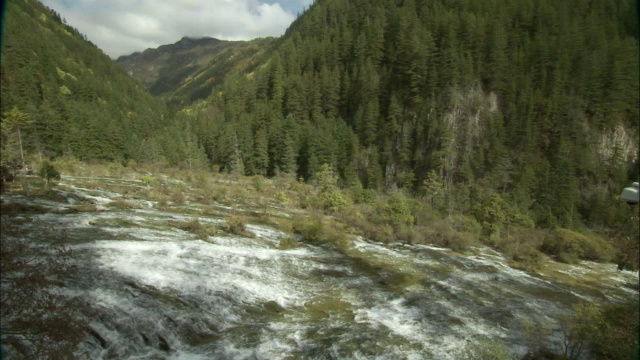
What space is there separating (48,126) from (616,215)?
10077 cm

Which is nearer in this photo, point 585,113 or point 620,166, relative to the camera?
point 620,166

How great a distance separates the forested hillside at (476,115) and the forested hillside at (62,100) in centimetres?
2613

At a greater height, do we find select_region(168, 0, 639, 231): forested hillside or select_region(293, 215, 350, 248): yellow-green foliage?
select_region(168, 0, 639, 231): forested hillside

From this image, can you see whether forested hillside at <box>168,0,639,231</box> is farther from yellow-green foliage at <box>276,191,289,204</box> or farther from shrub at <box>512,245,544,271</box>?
yellow-green foliage at <box>276,191,289,204</box>

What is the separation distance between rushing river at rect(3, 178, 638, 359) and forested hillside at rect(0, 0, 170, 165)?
8.26 meters

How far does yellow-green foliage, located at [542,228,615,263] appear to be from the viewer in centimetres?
4694

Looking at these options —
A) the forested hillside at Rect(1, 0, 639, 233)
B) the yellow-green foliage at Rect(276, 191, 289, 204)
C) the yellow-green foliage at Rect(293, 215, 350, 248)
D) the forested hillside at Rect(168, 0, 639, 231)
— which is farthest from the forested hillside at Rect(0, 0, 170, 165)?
the yellow-green foliage at Rect(276, 191, 289, 204)

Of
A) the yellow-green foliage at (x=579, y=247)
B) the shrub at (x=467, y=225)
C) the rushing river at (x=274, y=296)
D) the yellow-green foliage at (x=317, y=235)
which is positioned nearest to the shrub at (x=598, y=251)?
the yellow-green foliage at (x=579, y=247)

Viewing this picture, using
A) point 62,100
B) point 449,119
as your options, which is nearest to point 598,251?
point 449,119

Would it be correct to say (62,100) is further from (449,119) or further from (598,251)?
(598,251)

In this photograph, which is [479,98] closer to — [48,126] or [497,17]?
[497,17]

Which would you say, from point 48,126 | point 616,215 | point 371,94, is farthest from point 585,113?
point 48,126

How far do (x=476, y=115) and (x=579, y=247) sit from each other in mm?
42392

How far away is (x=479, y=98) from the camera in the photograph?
85.1 m
